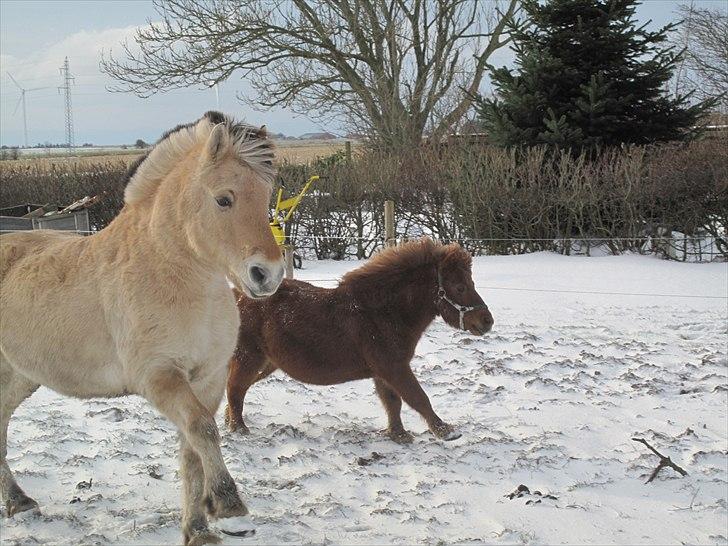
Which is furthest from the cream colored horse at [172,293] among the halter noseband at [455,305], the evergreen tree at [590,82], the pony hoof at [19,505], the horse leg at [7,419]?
the evergreen tree at [590,82]

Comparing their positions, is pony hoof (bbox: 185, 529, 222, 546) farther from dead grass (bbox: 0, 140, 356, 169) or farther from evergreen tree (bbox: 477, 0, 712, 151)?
evergreen tree (bbox: 477, 0, 712, 151)

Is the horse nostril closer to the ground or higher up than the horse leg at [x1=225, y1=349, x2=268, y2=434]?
higher up

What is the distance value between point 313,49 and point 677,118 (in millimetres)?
11283

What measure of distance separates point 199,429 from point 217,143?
124cm

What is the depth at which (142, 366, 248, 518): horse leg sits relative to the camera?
3.00m

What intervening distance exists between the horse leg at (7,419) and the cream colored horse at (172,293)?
254 millimetres

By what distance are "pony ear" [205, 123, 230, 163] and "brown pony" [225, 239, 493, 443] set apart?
2.34 m

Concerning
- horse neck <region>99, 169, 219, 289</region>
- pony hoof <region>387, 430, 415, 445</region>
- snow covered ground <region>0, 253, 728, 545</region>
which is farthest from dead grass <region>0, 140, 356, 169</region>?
pony hoof <region>387, 430, 415, 445</region>

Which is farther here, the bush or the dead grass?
the bush

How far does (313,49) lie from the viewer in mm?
21453

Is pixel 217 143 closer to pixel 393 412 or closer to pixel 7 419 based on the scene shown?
pixel 7 419

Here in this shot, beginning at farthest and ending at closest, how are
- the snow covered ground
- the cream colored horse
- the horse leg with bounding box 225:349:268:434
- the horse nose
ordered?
the horse leg with bounding box 225:349:268:434 → the snow covered ground → the cream colored horse → the horse nose

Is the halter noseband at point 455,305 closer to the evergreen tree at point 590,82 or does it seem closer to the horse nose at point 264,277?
the horse nose at point 264,277

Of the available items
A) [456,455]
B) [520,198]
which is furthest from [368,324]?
[520,198]
